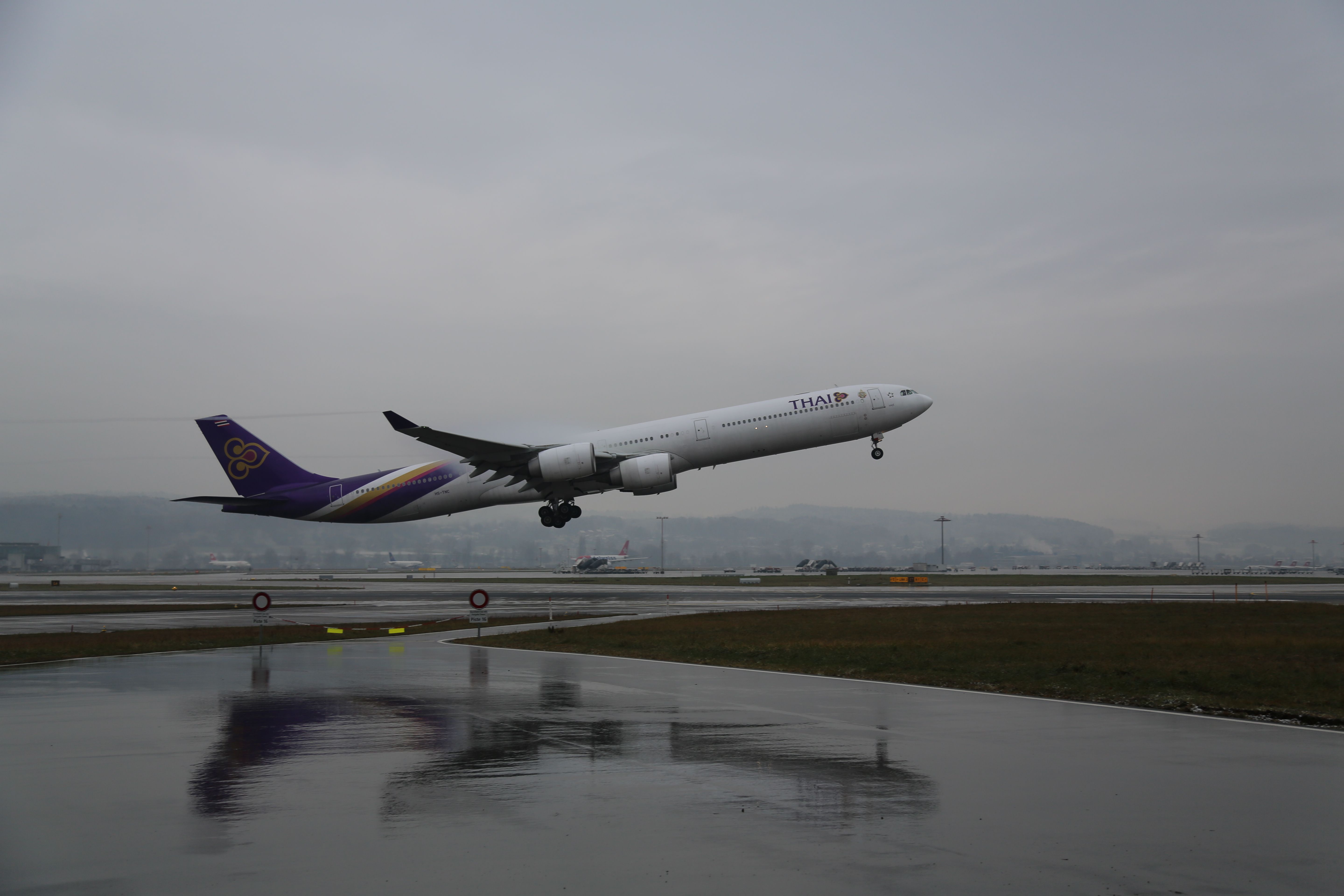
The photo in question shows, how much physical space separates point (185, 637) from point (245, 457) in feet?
80.1

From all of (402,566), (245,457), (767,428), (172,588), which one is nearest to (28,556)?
(402,566)

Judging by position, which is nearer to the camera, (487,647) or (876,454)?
(487,647)

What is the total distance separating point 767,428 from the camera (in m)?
42.6

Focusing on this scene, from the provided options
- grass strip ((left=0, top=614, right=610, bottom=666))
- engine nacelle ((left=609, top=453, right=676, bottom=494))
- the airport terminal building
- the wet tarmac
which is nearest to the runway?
grass strip ((left=0, top=614, right=610, bottom=666))

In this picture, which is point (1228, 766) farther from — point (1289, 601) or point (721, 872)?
point (1289, 601)

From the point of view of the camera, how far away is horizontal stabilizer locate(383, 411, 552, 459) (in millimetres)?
40250

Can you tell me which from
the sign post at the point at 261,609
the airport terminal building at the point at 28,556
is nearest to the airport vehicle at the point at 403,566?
the airport terminal building at the point at 28,556

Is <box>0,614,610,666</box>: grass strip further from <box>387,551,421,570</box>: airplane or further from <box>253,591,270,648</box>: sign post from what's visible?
<box>387,551,421,570</box>: airplane

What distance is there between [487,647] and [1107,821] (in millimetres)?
19716

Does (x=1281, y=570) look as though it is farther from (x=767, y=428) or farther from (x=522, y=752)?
(x=522, y=752)

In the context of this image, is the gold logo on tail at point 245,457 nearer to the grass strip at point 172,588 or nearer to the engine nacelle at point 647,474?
the grass strip at point 172,588

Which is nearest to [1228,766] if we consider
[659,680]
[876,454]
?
[659,680]

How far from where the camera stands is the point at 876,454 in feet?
143

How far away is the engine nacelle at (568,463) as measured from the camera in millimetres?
42344
